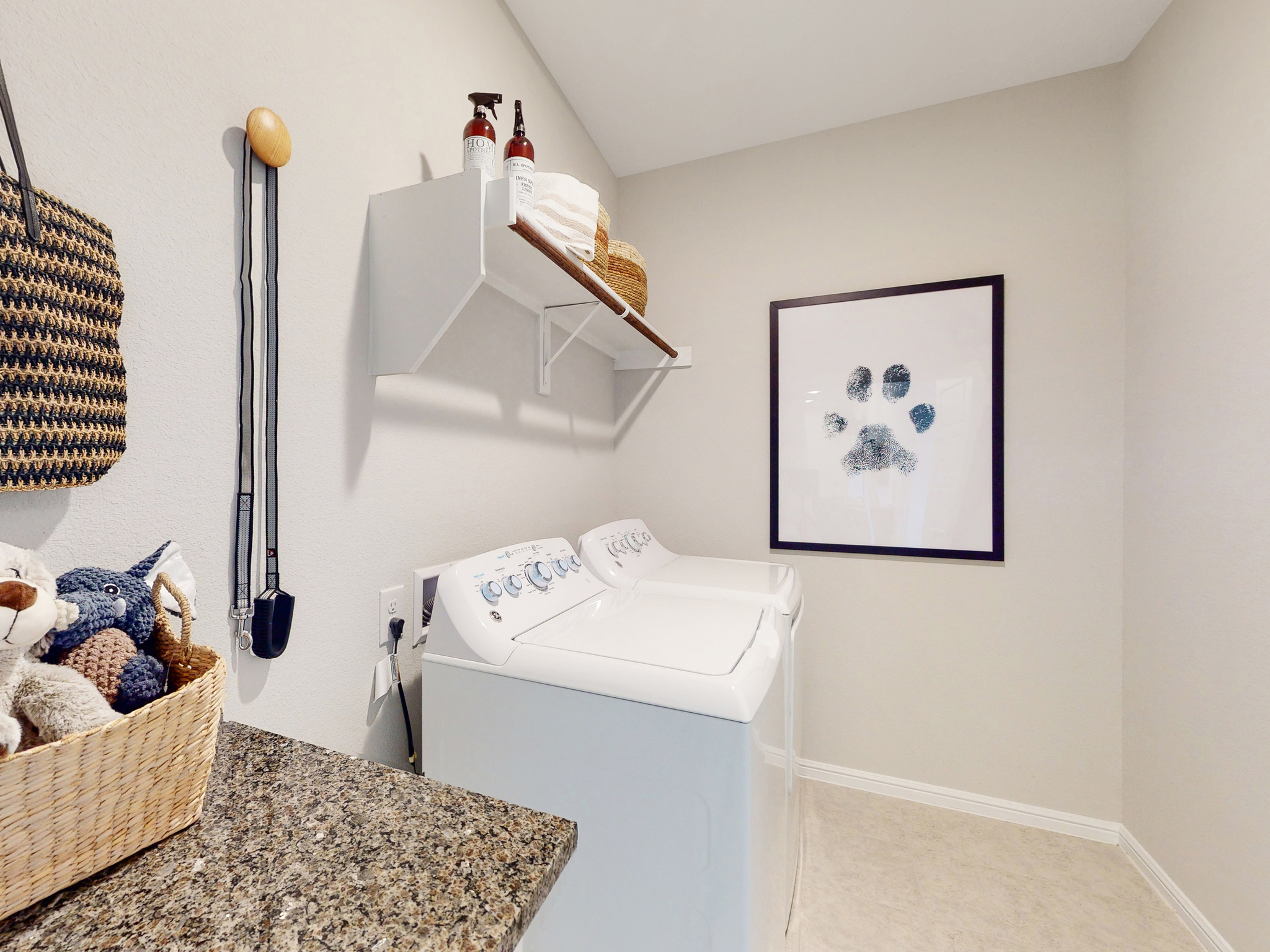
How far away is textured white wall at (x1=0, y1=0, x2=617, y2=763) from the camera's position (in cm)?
64

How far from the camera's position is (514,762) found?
99 centimetres

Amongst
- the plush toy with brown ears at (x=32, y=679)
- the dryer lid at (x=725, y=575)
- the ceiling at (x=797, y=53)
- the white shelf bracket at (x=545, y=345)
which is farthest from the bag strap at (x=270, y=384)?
the ceiling at (x=797, y=53)

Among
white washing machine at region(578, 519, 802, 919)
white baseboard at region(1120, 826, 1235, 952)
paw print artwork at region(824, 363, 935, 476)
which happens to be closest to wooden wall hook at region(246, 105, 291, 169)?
white washing machine at region(578, 519, 802, 919)

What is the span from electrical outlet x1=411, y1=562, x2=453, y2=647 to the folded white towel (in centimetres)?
77

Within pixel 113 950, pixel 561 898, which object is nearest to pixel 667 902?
Answer: pixel 561 898

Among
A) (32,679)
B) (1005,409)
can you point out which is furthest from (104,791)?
(1005,409)

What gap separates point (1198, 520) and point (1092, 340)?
65 centimetres

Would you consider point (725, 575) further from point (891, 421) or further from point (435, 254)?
point (435, 254)

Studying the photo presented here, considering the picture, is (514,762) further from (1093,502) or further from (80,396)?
(1093,502)

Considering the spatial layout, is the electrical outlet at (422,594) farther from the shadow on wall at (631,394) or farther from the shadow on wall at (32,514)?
the shadow on wall at (631,394)

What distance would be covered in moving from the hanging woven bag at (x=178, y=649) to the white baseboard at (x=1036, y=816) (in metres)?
1.48

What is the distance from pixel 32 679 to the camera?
0.41 meters

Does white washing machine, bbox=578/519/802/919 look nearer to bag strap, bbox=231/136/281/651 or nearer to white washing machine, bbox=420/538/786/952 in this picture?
white washing machine, bbox=420/538/786/952

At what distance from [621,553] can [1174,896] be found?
178 centimetres
